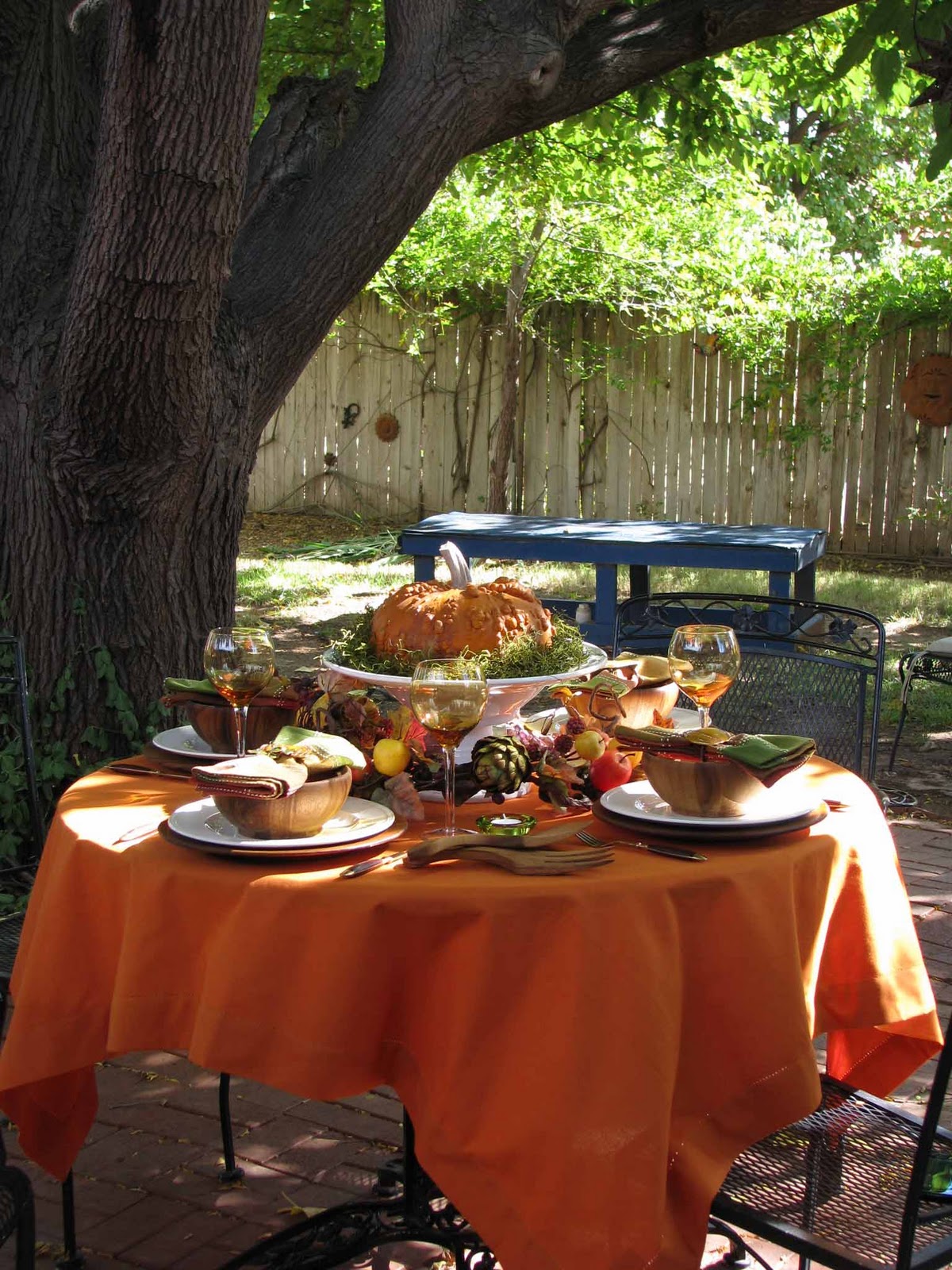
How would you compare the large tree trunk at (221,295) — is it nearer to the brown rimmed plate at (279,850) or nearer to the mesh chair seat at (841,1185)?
the brown rimmed plate at (279,850)

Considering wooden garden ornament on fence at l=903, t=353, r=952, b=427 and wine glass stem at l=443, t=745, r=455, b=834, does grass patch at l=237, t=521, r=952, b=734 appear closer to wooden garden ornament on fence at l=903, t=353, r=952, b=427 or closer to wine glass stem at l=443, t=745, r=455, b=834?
wooden garden ornament on fence at l=903, t=353, r=952, b=427

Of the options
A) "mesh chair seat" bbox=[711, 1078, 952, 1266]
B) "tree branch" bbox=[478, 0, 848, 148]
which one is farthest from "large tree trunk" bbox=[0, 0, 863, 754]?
"mesh chair seat" bbox=[711, 1078, 952, 1266]

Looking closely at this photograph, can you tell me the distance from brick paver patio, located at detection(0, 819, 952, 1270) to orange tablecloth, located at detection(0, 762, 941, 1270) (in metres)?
0.86

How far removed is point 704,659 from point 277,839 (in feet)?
2.78

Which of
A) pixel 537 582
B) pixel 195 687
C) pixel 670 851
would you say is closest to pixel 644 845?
pixel 670 851

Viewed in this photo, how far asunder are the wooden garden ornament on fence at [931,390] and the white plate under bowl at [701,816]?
10.3 metres

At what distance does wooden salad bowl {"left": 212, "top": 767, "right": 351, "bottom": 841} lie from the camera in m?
1.79

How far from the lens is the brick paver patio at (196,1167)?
2504mm

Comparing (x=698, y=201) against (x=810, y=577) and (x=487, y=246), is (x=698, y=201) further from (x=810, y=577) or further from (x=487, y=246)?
(x=810, y=577)

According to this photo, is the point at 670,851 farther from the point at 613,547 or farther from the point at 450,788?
the point at 613,547

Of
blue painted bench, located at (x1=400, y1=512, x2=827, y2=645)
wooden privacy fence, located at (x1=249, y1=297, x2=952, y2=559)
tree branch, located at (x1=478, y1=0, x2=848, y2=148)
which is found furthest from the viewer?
wooden privacy fence, located at (x1=249, y1=297, x2=952, y2=559)

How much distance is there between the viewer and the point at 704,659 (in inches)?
88.1

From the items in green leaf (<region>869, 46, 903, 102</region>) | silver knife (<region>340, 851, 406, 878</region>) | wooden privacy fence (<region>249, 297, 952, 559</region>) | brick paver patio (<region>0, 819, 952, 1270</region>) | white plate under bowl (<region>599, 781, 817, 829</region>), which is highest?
green leaf (<region>869, 46, 903, 102</region>)

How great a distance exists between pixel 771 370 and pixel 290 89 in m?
8.49
